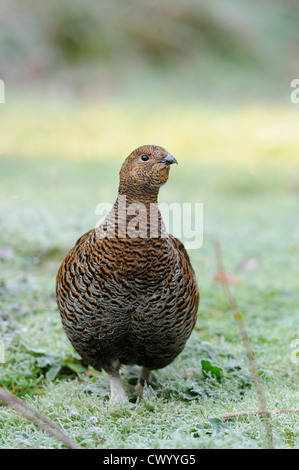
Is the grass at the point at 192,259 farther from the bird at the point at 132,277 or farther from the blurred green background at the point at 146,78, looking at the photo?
the bird at the point at 132,277

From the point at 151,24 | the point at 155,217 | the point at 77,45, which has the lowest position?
the point at 155,217

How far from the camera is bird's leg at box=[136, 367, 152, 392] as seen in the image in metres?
3.25

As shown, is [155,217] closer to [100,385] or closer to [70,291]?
[70,291]

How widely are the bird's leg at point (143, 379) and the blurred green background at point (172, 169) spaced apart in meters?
0.12

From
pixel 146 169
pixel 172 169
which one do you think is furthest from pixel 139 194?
pixel 172 169

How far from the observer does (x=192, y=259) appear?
18.9 ft

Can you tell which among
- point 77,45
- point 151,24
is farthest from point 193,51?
point 77,45

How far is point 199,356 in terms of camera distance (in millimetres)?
3594

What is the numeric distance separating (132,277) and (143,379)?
2.91 ft

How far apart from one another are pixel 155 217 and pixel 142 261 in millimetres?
225

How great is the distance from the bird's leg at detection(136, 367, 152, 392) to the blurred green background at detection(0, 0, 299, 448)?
0.12m

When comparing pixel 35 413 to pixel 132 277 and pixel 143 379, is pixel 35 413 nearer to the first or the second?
pixel 132 277

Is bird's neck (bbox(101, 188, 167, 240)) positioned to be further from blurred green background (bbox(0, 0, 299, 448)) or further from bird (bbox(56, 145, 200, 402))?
blurred green background (bbox(0, 0, 299, 448))

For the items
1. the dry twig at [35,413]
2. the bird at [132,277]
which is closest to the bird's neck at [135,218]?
the bird at [132,277]
